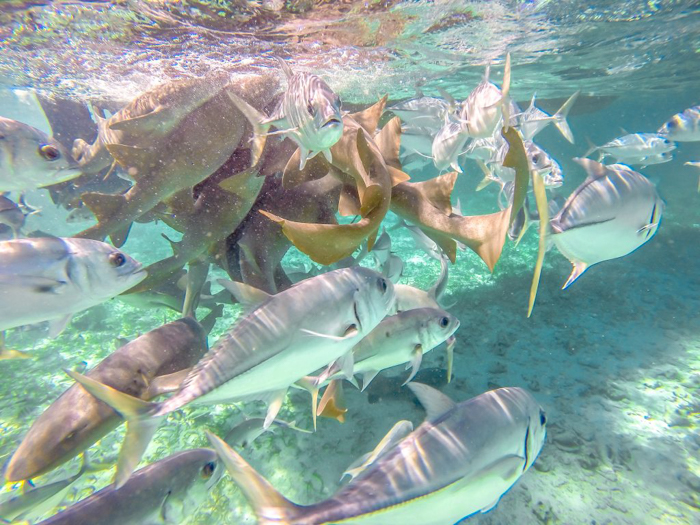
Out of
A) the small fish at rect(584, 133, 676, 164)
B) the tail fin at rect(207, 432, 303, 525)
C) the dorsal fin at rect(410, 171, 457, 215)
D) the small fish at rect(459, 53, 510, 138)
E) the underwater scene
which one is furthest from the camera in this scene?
the small fish at rect(584, 133, 676, 164)

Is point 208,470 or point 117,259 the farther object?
point 208,470

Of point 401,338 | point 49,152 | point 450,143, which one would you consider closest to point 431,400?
point 401,338

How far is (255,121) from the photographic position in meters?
2.64

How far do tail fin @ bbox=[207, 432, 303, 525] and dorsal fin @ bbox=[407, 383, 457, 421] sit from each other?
103 centimetres

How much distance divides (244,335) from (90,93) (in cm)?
1581

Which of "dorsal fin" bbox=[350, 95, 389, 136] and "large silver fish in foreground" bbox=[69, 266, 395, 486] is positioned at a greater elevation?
"dorsal fin" bbox=[350, 95, 389, 136]

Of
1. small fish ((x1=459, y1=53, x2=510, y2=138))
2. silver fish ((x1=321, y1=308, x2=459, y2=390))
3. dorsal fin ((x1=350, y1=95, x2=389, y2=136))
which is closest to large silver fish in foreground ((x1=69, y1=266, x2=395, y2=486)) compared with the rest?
silver fish ((x1=321, y1=308, x2=459, y2=390))

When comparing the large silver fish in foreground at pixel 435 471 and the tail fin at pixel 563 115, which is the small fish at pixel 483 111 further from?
the large silver fish in foreground at pixel 435 471

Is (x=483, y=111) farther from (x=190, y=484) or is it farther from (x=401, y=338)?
(x=190, y=484)

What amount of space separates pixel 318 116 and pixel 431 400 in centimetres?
216

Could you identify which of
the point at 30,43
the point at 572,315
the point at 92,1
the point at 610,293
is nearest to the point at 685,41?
the point at 610,293

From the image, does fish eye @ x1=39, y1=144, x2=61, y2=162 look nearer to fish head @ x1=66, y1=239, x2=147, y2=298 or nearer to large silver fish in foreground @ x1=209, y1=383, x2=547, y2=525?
fish head @ x1=66, y1=239, x2=147, y2=298

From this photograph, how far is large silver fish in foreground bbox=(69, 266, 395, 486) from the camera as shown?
5.62 ft

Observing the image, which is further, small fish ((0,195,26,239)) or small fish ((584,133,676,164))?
small fish ((584,133,676,164))
